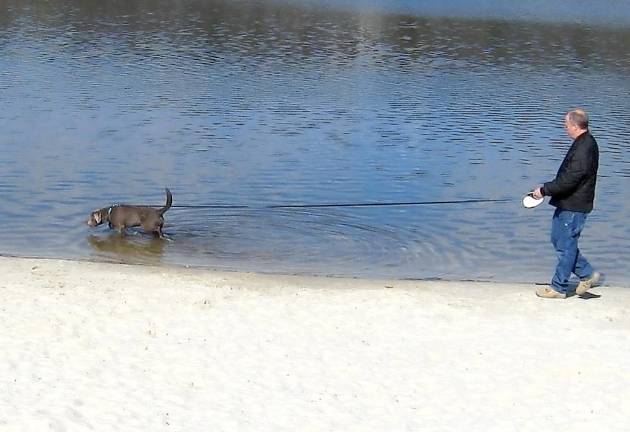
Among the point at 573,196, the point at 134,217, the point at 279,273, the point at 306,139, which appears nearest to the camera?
the point at 573,196

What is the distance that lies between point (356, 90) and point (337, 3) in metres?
21.1

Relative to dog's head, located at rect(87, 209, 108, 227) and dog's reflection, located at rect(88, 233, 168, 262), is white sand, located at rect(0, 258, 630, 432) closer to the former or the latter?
dog's reflection, located at rect(88, 233, 168, 262)

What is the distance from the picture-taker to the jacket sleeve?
32.5ft

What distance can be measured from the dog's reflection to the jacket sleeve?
430cm

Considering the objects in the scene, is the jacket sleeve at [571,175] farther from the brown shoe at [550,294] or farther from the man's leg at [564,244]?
the brown shoe at [550,294]

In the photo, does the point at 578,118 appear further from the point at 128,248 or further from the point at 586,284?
the point at 128,248

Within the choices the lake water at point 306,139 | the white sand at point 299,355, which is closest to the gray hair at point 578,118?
the white sand at point 299,355

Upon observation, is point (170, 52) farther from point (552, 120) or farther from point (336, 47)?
point (552, 120)

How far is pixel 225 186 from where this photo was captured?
51.3 ft

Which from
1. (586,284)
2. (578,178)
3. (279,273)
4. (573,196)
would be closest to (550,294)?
(586,284)

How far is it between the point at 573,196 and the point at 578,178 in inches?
7.6

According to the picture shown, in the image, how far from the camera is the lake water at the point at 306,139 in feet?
42.6

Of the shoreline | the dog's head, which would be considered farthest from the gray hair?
the dog's head

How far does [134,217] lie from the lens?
12.9m
